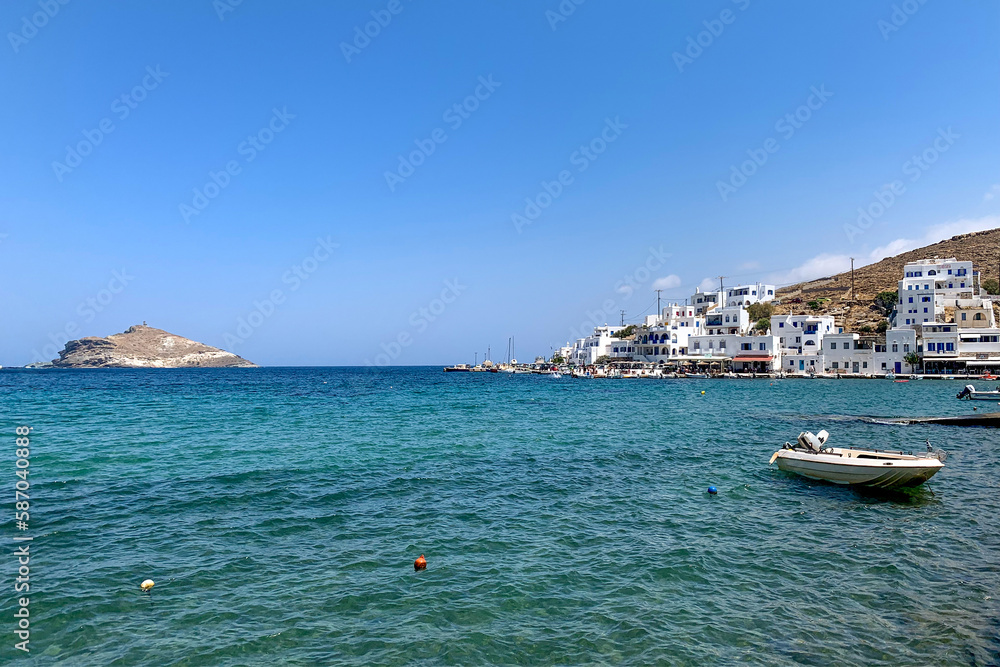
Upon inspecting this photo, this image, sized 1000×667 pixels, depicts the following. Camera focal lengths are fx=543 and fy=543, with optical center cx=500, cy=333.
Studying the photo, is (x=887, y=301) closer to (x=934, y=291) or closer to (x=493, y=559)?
(x=934, y=291)

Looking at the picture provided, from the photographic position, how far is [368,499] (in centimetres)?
1602

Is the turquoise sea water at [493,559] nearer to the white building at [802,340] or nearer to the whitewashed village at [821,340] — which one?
the whitewashed village at [821,340]

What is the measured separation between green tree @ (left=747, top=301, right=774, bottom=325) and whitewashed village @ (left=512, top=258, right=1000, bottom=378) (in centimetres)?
32

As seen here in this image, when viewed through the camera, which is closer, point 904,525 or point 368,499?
point 904,525

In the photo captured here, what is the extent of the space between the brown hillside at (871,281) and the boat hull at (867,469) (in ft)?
346

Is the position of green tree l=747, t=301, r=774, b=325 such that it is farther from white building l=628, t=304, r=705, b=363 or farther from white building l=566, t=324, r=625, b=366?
white building l=566, t=324, r=625, b=366

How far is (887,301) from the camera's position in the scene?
114 m

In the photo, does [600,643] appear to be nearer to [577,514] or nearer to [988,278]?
[577,514]

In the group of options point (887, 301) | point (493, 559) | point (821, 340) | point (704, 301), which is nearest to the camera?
point (493, 559)

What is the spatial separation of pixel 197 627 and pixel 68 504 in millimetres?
9829

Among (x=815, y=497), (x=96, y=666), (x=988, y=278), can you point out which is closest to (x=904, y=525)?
(x=815, y=497)

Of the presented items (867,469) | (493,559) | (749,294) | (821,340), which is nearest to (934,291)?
(821,340)

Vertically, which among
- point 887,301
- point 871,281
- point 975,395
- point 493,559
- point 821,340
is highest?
point 871,281

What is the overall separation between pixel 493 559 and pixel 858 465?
1341cm
